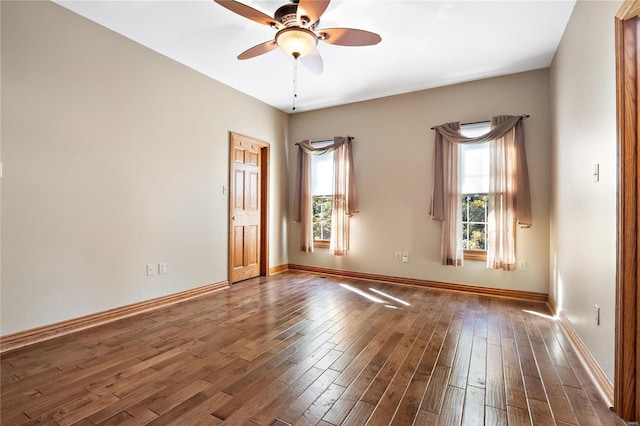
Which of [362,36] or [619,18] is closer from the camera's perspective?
[619,18]

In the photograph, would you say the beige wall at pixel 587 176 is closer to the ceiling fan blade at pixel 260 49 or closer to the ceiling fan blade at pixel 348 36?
the ceiling fan blade at pixel 348 36

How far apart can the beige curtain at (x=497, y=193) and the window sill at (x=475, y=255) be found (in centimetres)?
13

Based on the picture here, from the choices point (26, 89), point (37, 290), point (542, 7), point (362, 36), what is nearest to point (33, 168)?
point (26, 89)

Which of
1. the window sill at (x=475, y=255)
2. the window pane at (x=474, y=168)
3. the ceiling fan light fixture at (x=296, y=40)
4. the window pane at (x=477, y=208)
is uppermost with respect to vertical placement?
the ceiling fan light fixture at (x=296, y=40)

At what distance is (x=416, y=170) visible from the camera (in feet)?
14.9

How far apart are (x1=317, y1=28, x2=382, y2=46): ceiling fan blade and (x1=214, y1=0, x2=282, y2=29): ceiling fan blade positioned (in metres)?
0.38

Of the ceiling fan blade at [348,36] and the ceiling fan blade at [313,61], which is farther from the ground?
the ceiling fan blade at [313,61]

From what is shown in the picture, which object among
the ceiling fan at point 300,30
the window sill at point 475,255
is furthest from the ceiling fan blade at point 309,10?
the window sill at point 475,255

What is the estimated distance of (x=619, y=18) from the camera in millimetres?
1674

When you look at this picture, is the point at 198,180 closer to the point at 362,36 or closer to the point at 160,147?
the point at 160,147

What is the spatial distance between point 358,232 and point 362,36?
3.07 m

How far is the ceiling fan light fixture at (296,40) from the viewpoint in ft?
7.84

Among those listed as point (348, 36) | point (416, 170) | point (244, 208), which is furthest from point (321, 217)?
point (348, 36)

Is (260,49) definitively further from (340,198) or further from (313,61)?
(340,198)
